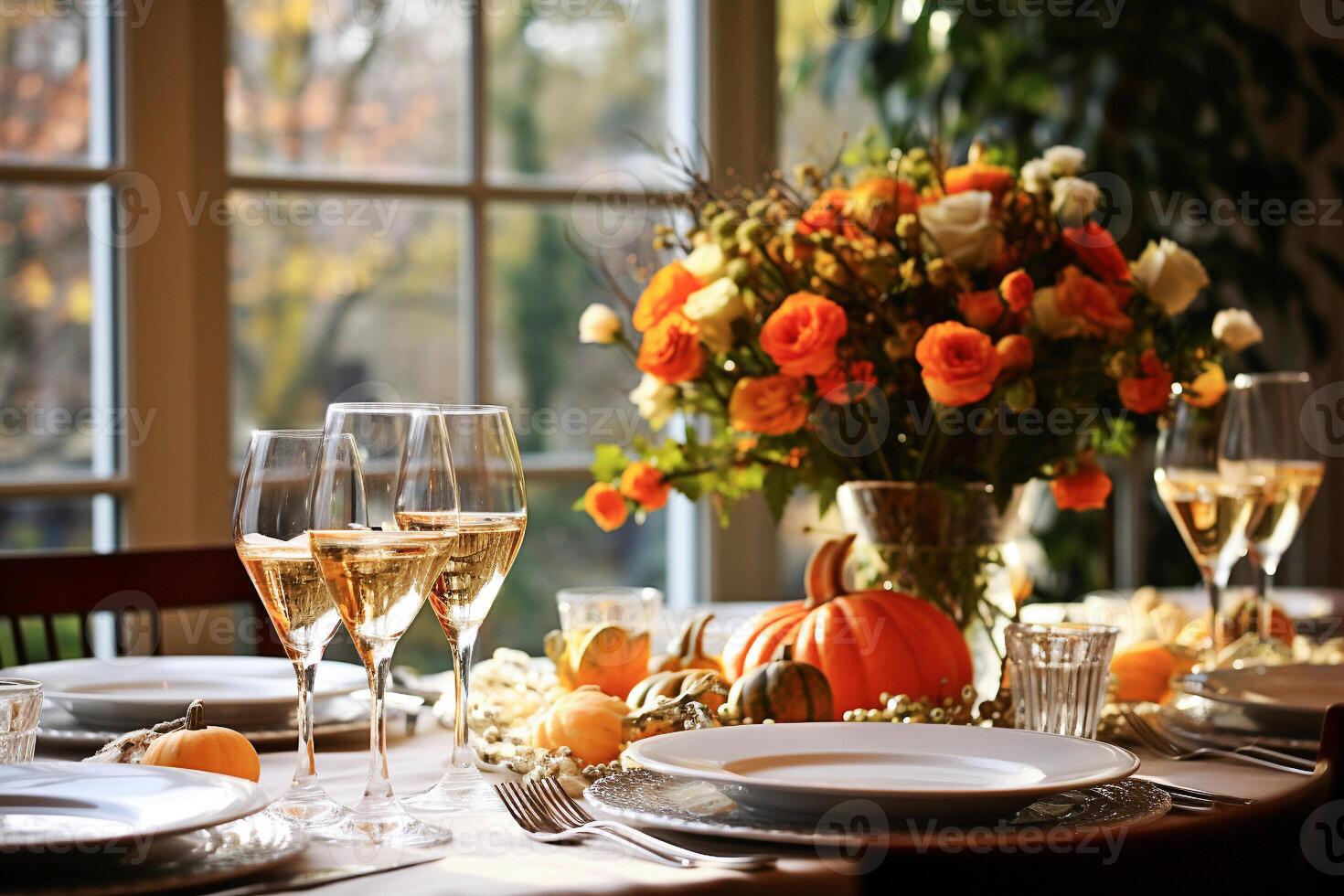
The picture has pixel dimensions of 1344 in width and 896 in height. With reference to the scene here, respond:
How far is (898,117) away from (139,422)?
160 cm

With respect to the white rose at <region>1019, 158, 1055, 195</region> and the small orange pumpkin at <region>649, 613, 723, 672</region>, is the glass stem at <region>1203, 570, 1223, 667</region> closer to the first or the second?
the white rose at <region>1019, 158, 1055, 195</region>

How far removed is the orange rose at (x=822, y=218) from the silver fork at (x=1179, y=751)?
0.47 m

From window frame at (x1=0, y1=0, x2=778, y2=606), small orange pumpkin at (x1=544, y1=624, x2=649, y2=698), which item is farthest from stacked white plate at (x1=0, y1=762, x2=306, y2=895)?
window frame at (x1=0, y1=0, x2=778, y2=606)

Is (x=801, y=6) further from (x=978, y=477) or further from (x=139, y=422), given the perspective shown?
(x=978, y=477)

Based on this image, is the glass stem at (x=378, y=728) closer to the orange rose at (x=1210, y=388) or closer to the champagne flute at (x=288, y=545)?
the champagne flute at (x=288, y=545)

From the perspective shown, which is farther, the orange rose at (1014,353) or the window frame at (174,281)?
the window frame at (174,281)

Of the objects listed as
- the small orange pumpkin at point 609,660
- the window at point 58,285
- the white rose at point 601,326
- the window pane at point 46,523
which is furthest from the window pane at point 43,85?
the small orange pumpkin at point 609,660

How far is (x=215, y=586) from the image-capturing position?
1.77m

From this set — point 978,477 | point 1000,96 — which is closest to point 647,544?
point 1000,96

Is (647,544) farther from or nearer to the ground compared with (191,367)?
nearer to the ground

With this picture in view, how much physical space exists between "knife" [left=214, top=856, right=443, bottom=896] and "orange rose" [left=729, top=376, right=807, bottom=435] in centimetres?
56

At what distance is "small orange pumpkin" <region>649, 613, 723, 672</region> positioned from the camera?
1.21 metres

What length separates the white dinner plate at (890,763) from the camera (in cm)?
74

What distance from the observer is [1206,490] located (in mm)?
1379
